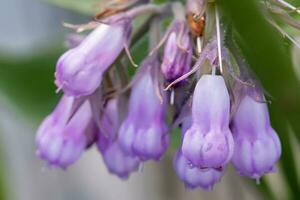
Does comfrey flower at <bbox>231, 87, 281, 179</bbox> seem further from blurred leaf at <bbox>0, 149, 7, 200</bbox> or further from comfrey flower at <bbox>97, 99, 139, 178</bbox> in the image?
blurred leaf at <bbox>0, 149, 7, 200</bbox>

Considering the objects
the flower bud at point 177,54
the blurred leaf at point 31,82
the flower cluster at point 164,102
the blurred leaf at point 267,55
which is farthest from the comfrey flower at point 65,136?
the blurred leaf at point 31,82

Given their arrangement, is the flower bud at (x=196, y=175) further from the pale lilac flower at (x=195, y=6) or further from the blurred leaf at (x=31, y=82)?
the blurred leaf at (x=31, y=82)

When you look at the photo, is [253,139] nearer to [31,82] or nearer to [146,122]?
[146,122]

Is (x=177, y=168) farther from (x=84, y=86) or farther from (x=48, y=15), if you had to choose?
(x=48, y=15)

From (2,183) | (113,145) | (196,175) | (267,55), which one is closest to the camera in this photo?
(267,55)

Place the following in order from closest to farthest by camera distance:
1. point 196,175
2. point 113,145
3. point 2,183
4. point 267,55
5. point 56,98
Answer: point 267,55, point 196,175, point 113,145, point 2,183, point 56,98

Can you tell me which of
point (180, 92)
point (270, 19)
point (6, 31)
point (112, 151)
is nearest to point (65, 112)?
point (112, 151)

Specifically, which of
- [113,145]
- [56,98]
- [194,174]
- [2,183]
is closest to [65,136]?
[113,145]
